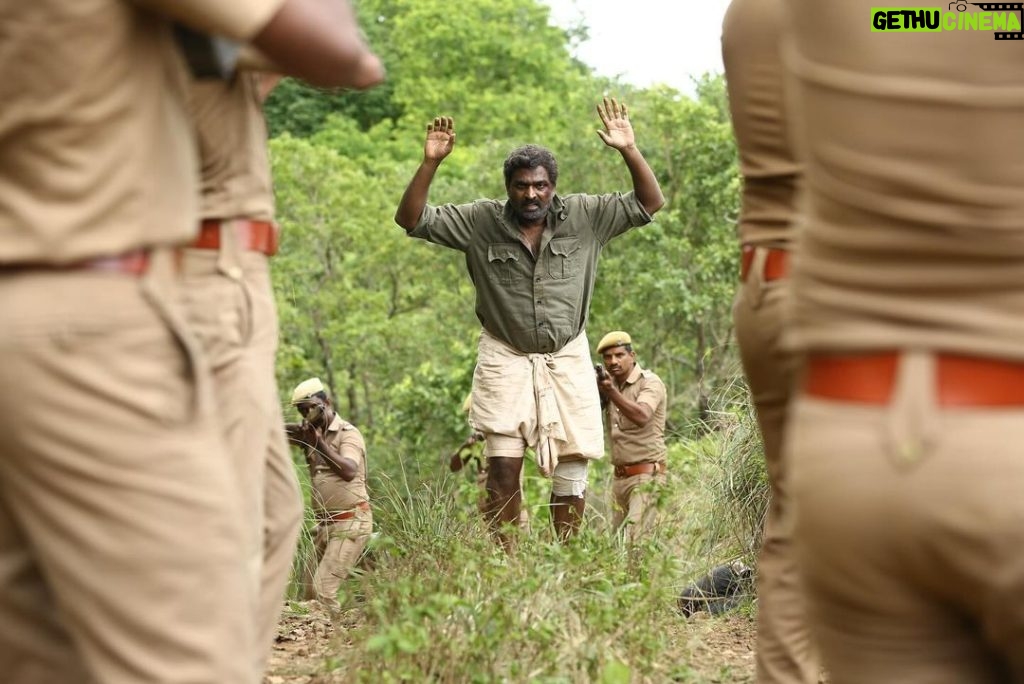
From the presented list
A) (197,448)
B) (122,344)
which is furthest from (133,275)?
(197,448)

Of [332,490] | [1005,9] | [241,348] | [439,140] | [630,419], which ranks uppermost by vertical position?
[439,140]

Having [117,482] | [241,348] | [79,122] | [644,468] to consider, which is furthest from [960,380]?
[644,468]

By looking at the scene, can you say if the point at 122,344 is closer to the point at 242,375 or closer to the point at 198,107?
the point at 242,375

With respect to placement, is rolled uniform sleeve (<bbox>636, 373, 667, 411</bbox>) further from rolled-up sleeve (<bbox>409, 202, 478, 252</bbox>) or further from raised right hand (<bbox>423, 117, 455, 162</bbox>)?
raised right hand (<bbox>423, 117, 455, 162</bbox>)

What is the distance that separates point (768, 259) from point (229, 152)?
150cm

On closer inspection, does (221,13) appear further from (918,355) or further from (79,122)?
(918,355)

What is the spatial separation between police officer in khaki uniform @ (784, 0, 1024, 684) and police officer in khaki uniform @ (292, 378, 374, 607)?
Result: 4.32 m

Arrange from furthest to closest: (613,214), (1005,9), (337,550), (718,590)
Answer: (613,214) → (718,590) → (337,550) → (1005,9)

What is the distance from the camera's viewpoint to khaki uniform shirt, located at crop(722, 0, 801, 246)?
4062 millimetres

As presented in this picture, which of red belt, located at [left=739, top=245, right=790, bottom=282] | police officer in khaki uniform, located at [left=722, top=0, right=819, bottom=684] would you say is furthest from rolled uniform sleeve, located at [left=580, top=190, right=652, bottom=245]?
red belt, located at [left=739, top=245, right=790, bottom=282]

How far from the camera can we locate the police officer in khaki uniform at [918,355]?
181 cm

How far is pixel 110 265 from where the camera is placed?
2369mm

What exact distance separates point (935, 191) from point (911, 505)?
1.27 feet

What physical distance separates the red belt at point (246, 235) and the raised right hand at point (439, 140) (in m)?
4.43
